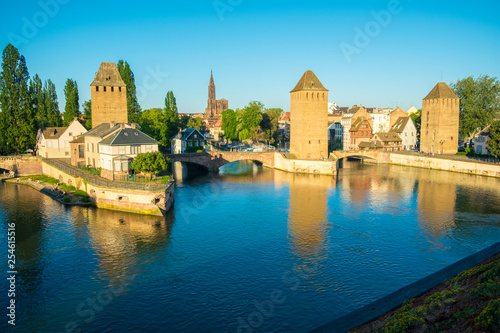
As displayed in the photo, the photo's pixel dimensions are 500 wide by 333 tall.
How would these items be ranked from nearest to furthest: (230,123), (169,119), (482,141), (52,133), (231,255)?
1. (231,255)
2. (52,133)
3. (482,141)
4. (169,119)
5. (230,123)

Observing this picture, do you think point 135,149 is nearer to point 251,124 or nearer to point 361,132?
point 251,124

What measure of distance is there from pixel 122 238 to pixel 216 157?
1223 inches

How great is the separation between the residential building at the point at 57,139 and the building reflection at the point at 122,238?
23.8 m

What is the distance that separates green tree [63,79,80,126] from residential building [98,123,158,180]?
30460 mm

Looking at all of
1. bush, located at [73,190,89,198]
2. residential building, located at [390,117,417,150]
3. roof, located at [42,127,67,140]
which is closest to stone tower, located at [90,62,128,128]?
roof, located at [42,127,67,140]

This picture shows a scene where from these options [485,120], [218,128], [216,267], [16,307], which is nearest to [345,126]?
[485,120]

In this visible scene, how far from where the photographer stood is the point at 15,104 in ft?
166

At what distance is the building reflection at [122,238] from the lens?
856 inches

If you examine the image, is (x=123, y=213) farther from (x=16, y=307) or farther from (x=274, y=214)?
(x=16, y=307)

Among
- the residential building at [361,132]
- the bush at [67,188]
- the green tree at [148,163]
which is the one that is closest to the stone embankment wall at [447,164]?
the residential building at [361,132]

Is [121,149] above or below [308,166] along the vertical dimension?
above

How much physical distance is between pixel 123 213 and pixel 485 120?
6519 cm

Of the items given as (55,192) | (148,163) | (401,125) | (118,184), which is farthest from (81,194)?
(401,125)

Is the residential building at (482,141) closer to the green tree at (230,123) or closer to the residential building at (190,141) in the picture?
the residential building at (190,141)
